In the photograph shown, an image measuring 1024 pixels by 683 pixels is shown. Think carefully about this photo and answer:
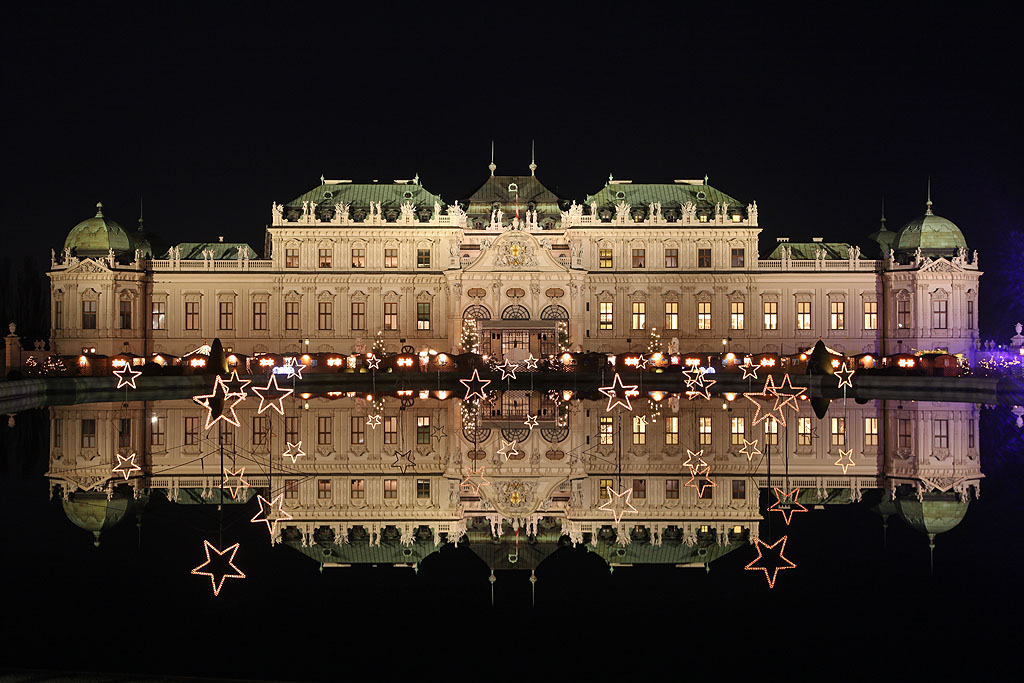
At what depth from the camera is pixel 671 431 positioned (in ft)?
84.1

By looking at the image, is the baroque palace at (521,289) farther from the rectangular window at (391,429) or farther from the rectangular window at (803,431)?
the rectangular window at (803,431)

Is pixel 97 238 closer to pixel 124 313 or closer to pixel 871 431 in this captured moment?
pixel 124 313

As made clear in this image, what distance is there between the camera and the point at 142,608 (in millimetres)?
9320

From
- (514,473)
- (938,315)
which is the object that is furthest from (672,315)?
(514,473)

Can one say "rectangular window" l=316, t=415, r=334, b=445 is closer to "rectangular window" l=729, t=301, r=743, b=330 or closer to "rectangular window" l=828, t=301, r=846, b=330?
"rectangular window" l=729, t=301, r=743, b=330

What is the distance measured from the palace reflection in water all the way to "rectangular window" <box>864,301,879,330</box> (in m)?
42.6

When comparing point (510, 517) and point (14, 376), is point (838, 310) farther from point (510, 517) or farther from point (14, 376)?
point (510, 517)

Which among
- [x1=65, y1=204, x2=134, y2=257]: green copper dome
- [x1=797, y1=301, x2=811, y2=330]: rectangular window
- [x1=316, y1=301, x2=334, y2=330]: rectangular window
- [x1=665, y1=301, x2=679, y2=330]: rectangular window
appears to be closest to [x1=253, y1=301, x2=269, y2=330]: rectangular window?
[x1=316, y1=301, x2=334, y2=330]: rectangular window

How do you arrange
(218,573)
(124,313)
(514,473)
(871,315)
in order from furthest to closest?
(871,315)
(124,313)
(514,473)
(218,573)

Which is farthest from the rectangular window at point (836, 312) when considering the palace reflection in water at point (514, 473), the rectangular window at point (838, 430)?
the rectangular window at point (838, 430)

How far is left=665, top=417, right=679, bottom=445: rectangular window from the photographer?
2336 cm

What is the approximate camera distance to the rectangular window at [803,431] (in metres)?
23.1

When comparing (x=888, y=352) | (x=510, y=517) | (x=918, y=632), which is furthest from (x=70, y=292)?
(x=918, y=632)

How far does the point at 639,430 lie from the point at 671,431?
807 mm
